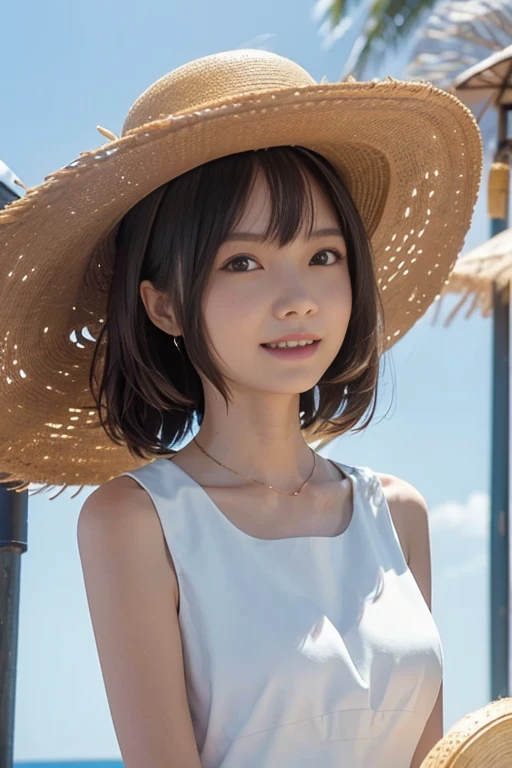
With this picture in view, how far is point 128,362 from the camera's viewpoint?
86.0 inches

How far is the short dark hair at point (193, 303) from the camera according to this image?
202 centimetres

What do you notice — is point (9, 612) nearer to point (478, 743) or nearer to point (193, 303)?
point (193, 303)

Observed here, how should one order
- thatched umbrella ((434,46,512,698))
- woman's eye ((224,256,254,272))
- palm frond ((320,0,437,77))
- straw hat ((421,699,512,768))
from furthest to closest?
palm frond ((320,0,437,77)), thatched umbrella ((434,46,512,698)), woman's eye ((224,256,254,272)), straw hat ((421,699,512,768))

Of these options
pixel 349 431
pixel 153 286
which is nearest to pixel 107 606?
pixel 153 286

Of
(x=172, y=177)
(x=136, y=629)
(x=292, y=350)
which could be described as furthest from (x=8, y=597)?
(x=172, y=177)

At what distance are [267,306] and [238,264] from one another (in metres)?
0.10

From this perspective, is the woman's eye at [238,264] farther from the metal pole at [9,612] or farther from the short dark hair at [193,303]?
the metal pole at [9,612]

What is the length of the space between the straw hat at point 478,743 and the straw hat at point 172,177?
0.98m

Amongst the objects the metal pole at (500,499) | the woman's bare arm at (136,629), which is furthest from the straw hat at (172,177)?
the metal pole at (500,499)

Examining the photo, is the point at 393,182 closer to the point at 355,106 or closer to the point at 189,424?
the point at 355,106

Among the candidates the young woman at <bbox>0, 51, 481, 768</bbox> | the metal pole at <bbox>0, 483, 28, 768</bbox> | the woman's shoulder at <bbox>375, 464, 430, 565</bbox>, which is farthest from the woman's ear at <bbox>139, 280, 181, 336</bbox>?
the woman's shoulder at <bbox>375, 464, 430, 565</bbox>

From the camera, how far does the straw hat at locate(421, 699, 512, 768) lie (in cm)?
162

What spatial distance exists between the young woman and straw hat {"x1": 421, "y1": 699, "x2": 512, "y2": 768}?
345 millimetres

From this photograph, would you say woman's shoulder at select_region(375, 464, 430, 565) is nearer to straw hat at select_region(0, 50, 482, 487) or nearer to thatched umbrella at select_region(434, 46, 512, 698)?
straw hat at select_region(0, 50, 482, 487)
